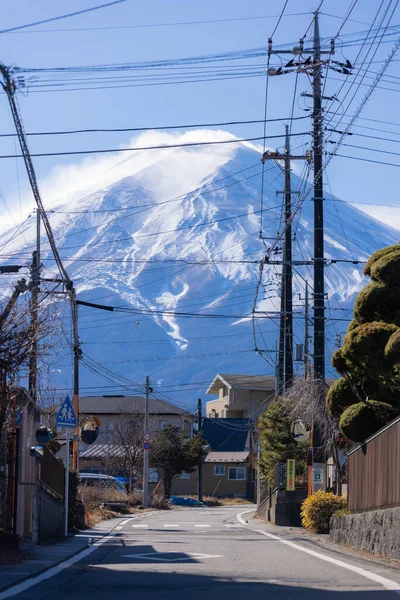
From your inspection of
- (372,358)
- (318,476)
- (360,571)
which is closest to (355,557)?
(360,571)

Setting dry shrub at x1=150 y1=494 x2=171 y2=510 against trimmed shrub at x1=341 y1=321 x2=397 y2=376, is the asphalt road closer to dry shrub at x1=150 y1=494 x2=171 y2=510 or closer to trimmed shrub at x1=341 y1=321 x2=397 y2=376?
trimmed shrub at x1=341 y1=321 x2=397 y2=376

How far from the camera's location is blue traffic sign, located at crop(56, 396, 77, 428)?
2044cm

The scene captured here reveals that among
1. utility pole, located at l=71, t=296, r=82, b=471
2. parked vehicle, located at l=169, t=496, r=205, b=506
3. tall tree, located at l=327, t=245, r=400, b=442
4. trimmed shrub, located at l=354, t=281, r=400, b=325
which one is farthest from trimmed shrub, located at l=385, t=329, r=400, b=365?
parked vehicle, located at l=169, t=496, r=205, b=506

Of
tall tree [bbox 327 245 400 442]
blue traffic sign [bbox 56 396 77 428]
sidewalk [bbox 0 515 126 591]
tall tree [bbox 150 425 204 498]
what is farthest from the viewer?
tall tree [bbox 150 425 204 498]

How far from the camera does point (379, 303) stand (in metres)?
16.8

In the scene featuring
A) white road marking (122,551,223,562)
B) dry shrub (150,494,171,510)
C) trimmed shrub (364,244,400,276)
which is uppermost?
trimmed shrub (364,244,400,276)

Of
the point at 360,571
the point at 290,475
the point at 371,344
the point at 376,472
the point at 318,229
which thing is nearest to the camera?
the point at 360,571

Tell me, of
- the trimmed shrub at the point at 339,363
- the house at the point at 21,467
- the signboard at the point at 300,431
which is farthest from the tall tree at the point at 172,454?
the house at the point at 21,467

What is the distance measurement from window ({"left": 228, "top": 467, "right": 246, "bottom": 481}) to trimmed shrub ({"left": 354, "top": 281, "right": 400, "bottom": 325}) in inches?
2525

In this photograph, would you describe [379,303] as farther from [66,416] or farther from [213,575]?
[66,416]

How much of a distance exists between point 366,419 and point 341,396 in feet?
3.70

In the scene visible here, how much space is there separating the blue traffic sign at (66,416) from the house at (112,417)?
49548 mm

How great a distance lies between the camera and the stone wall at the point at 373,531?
14180 mm

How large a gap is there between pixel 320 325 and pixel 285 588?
56.3 ft
